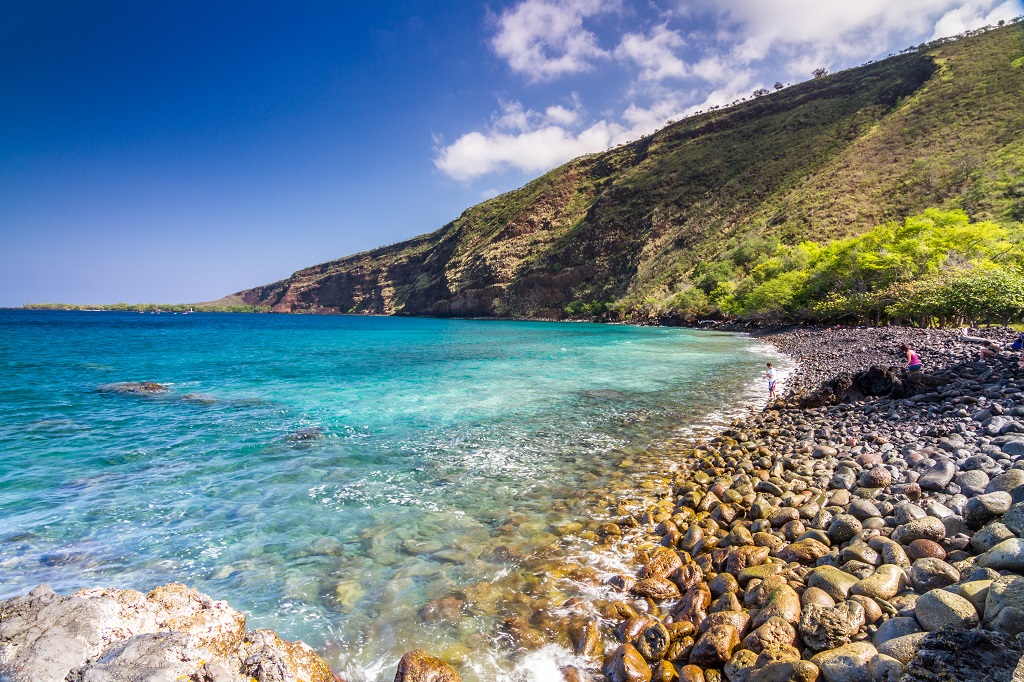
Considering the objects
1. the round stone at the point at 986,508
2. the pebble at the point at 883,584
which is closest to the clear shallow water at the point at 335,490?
the pebble at the point at 883,584

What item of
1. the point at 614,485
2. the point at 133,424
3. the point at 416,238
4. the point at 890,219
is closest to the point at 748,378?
the point at 614,485

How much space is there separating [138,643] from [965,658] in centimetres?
550

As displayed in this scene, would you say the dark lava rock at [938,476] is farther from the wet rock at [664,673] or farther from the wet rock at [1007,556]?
the wet rock at [664,673]

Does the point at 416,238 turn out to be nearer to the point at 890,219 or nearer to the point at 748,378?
the point at 890,219

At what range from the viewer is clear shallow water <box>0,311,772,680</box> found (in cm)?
588

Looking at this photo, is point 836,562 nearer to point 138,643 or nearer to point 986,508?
point 986,508

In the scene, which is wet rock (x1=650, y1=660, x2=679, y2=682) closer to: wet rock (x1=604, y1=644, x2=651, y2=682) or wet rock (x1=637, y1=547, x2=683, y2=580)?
wet rock (x1=604, y1=644, x2=651, y2=682)

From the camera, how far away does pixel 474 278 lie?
437ft

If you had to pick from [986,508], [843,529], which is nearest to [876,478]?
[843,529]

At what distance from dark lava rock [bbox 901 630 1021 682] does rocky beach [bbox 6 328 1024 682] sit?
10 mm

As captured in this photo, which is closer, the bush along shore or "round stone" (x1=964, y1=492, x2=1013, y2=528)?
the bush along shore

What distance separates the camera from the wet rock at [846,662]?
11.0 feet

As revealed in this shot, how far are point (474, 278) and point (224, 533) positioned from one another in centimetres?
12754

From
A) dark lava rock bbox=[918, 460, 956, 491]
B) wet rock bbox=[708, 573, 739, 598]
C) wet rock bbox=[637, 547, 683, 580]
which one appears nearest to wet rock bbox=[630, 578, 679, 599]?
wet rock bbox=[637, 547, 683, 580]
